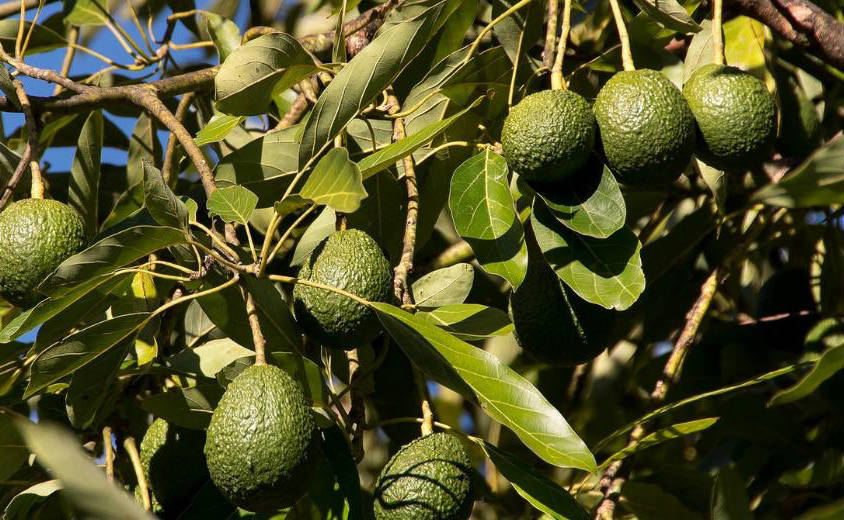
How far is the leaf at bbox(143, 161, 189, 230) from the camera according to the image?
1630mm

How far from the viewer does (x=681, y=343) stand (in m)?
2.26

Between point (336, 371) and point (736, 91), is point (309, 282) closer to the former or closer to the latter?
point (336, 371)

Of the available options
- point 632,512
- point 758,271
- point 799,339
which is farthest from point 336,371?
point 758,271

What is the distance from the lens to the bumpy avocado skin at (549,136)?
1.58m

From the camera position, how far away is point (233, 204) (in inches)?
65.1

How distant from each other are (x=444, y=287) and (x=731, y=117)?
60 cm

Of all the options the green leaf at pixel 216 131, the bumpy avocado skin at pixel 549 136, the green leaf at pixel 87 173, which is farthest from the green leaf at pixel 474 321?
the green leaf at pixel 87 173

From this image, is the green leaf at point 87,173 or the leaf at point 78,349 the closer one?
the leaf at point 78,349

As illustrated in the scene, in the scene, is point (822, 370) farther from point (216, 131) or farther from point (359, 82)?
point (216, 131)

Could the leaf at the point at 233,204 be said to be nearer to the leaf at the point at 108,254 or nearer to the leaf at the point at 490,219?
the leaf at the point at 108,254

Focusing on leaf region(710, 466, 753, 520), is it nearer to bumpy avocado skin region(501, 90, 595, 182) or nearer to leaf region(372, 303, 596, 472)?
leaf region(372, 303, 596, 472)

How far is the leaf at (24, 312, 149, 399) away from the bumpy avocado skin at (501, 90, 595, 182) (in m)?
0.70

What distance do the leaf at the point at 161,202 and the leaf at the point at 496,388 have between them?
1.18ft

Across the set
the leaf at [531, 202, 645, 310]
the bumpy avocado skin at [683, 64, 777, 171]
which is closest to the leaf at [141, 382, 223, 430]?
the leaf at [531, 202, 645, 310]
